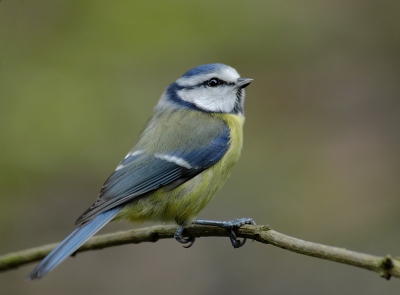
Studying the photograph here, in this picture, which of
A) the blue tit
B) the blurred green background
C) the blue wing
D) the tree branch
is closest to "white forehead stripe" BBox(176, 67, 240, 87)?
the blue tit

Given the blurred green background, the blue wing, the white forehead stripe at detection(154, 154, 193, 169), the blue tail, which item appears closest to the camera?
the blue tail

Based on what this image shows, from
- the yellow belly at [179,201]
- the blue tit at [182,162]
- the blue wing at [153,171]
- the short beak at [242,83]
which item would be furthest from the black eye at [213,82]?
the yellow belly at [179,201]

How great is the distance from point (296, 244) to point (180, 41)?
2.81m

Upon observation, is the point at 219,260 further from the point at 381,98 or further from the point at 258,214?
the point at 381,98

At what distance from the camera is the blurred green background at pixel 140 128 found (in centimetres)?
375

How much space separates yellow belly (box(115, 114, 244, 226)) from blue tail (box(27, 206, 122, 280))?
0.40 feet

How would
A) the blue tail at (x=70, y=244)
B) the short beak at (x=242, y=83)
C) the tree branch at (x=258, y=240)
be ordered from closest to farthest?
the tree branch at (x=258, y=240), the blue tail at (x=70, y=244), the short beak at (x=242, y=83)

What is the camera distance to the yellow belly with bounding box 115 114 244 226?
255 cm

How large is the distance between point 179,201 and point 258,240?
701mm

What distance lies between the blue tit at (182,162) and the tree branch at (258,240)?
9 cm

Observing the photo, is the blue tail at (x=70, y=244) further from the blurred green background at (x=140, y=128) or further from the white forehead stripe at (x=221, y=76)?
the blurred green background at (x=140, y=128)

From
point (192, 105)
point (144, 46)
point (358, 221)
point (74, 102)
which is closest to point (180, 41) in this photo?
point (144, 46)

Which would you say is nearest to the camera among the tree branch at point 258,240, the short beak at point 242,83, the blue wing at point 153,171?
the tree branch at point 258,240

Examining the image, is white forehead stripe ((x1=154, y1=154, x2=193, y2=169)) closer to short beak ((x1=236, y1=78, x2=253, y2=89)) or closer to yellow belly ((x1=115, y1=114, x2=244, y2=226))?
yellow belly ((x1=115, y1=114, x2=244, y2=226))
